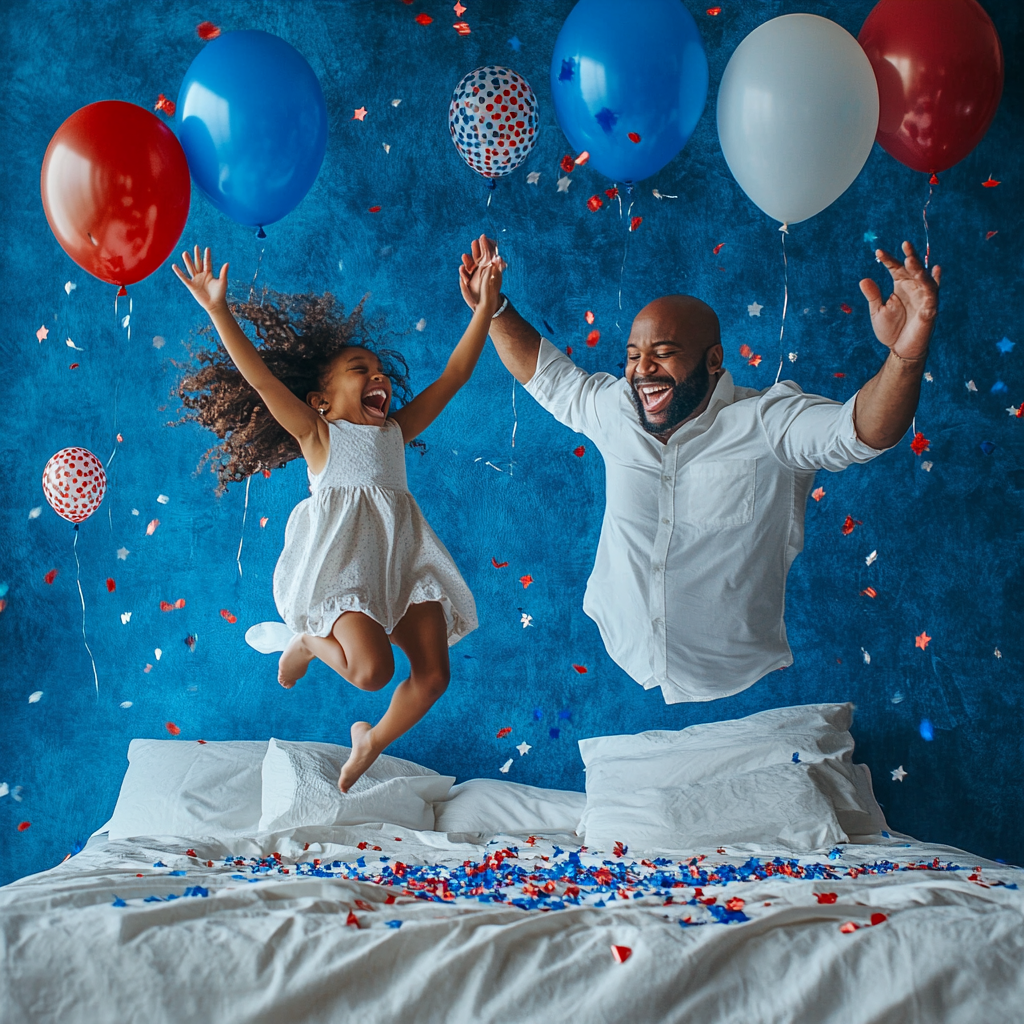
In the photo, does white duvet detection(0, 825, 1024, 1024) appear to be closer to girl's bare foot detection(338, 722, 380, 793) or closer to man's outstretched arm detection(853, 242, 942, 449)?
girl's bare foot detection(338, 722, 380, 793)

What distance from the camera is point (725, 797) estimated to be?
2551 millimetres

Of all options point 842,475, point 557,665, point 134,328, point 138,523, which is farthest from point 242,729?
point 842,475

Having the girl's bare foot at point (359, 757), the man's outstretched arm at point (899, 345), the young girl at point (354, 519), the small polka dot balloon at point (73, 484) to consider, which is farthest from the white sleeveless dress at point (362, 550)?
the man's outstretched arm at point (899, 345)

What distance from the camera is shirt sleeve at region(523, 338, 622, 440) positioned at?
8.76 feet

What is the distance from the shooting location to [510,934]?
5.12 ft

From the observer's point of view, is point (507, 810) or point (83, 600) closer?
point (507, 810)

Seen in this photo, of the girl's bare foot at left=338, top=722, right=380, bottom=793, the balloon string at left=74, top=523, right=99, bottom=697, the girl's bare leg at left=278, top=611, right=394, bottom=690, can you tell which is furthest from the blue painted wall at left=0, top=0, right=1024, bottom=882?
the girl's bare leg at left=278, top=611, right=394, bottom=690

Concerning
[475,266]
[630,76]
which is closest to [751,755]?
[475,266]

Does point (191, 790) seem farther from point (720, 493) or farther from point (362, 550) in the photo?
point (720, 493)

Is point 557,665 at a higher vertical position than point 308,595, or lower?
lower

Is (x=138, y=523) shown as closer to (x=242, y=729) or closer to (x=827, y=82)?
(x=242, y=729)

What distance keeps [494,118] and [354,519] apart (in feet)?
3.35

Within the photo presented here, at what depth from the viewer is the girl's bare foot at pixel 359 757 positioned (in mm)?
2330

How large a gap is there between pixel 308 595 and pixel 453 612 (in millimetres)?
349
